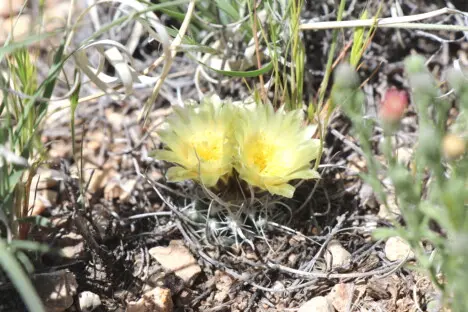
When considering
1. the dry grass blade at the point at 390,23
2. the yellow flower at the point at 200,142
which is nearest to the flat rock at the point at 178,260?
the yellow flower at the point at 200,142

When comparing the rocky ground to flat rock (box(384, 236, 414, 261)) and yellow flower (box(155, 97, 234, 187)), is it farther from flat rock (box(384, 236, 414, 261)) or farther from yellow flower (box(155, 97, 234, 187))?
yellow flower (box(155, 97, 234, 187))

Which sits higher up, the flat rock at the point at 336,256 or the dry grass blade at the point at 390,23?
the dry grass blade at the point at 390,23

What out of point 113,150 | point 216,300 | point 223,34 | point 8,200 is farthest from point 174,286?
point 223,34

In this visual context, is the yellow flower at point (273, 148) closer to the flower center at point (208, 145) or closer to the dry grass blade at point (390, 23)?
the flower center at point (208, 145)

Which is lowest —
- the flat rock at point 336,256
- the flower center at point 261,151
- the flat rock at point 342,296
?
the flat rock at point 342,296

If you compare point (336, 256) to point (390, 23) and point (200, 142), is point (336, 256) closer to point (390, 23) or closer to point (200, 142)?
point (200, 142)

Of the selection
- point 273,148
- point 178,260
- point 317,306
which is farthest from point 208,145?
point 317,306

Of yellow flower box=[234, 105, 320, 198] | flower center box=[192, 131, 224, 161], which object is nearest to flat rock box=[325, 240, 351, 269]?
yellow flower box=[234, 105, 320, 198]

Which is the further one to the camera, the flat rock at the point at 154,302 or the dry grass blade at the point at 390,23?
the dry grass blade at the point at 390,23
